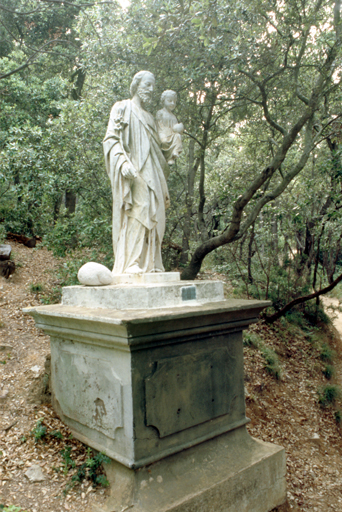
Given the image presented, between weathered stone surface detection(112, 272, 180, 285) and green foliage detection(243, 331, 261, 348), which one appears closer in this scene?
weathered stone surface detection(112, 272, 180, 285)

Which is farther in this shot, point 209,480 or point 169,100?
point 169,100

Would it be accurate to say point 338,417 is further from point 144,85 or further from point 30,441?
point 144,85

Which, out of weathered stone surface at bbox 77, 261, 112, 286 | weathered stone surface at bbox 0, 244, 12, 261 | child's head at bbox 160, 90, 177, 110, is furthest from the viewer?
weathered stone surface at bbox 0, 244, 12, 261

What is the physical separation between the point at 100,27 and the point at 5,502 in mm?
7154

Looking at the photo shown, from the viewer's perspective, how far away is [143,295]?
2.89 m

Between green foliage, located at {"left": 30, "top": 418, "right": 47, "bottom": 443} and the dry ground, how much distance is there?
0.03m

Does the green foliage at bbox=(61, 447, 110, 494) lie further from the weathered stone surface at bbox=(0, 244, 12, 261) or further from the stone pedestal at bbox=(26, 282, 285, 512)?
the weathered stone surface at bbox=(0, 244, 12, 261)

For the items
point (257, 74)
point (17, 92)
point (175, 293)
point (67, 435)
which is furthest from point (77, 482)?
point (17, 92)

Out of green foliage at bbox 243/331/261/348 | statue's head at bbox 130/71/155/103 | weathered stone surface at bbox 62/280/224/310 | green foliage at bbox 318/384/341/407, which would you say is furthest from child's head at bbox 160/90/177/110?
green foliage at bbox 318/384/341/407

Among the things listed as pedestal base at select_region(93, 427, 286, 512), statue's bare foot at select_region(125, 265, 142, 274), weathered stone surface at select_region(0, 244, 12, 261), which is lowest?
pedestal base at select_region(93, 427, 286, 512)

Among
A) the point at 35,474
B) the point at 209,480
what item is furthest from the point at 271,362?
the point at 35,474

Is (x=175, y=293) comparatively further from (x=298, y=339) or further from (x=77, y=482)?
(x=298, y=339)

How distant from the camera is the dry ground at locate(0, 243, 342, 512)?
2.83m

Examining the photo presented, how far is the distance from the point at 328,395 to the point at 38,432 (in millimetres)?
4627
